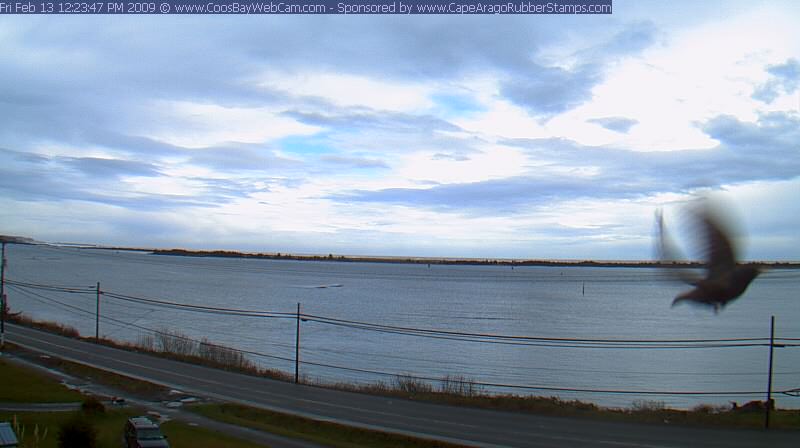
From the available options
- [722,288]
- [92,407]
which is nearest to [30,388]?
[92,407]

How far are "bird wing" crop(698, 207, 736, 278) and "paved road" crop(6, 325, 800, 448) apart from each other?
630 inches

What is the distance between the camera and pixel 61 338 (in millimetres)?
39344

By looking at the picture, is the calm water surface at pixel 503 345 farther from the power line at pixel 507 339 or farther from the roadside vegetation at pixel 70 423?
the roadside vegetation at pixel 70 423

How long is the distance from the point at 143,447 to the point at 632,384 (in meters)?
29.4

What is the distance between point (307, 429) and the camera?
18.9 m

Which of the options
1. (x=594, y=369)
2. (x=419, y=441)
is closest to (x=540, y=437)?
(x=419, y=441)

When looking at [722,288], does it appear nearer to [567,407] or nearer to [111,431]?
[111,431]

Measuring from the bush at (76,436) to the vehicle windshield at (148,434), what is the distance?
0.96 meters

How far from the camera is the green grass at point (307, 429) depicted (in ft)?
56.0

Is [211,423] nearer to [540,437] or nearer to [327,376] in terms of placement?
[540,437]

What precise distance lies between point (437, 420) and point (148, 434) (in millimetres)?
9299

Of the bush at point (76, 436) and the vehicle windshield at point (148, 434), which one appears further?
the vehicle windshield at point (148, 434)

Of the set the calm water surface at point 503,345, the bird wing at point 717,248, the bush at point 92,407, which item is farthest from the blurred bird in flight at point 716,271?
the bush at point 92,407

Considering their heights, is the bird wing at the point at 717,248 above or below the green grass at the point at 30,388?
above
